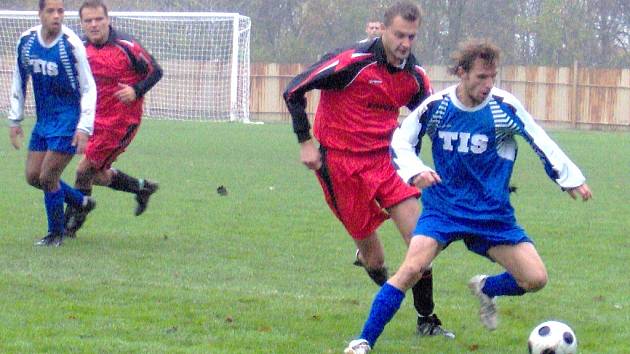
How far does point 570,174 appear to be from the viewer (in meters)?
5.86

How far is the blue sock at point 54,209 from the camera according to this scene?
9.22 metres

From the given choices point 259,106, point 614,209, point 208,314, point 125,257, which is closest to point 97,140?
point 125,257

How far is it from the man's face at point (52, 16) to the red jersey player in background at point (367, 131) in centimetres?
273

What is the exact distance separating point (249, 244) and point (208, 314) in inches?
118

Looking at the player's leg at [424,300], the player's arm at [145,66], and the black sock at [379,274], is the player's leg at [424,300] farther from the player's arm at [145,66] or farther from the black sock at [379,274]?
the player's arm at [145,66]

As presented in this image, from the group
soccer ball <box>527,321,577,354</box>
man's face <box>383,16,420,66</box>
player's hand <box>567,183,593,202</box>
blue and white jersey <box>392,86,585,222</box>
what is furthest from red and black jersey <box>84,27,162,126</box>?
soccer ball <box>527,321,577,354</box>

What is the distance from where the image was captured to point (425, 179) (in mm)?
5746

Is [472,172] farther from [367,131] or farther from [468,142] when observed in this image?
[367,131]

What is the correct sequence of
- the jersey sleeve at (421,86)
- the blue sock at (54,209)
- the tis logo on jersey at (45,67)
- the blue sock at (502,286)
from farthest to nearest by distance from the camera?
the blue sock at (54,209) → the tis logo on jersey at (45,67) → the jersey sleeve at (421,86) → the blue sock at (502,286)

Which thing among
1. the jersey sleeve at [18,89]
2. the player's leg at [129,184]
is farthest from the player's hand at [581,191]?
the player's leg at [129,184]

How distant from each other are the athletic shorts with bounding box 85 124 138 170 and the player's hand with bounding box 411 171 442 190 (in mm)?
4562

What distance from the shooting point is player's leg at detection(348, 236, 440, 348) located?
579cm

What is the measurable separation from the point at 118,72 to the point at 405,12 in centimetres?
397

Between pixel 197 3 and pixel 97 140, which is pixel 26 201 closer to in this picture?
pixel 97 140
